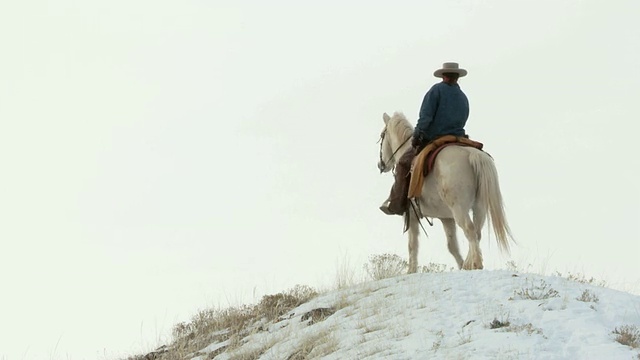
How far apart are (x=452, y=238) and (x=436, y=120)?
71.0 inches

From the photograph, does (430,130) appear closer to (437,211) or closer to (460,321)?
(437,211)

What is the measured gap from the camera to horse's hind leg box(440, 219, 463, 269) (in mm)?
12102

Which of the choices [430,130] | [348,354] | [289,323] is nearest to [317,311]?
[289,323]

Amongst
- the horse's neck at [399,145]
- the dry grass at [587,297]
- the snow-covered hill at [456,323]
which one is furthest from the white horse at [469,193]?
the dry grass at [587,297]

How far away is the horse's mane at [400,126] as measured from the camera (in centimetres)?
1272

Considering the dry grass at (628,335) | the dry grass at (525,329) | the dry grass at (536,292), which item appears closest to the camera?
the dry grass at (628,335)

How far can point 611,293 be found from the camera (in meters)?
8.84

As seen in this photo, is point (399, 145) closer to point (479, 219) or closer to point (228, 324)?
point (479, 219)

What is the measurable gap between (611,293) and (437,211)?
10.8ft

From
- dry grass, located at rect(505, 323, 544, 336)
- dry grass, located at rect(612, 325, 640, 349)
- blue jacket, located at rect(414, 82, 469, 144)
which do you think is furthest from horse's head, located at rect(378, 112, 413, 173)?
dry grass, located at rect(612, 325, 640, 349)

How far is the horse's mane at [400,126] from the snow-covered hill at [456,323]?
2.73 meters

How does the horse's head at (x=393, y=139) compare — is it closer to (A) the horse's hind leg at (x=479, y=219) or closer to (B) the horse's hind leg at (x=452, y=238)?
(B) the horse's hind leg at (x=452, y=238)

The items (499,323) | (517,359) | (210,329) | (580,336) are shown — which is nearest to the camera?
(517,359)

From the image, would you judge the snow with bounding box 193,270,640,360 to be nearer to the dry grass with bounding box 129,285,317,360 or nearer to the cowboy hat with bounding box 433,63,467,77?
the dry grass with bounding box 129,285,317,360
